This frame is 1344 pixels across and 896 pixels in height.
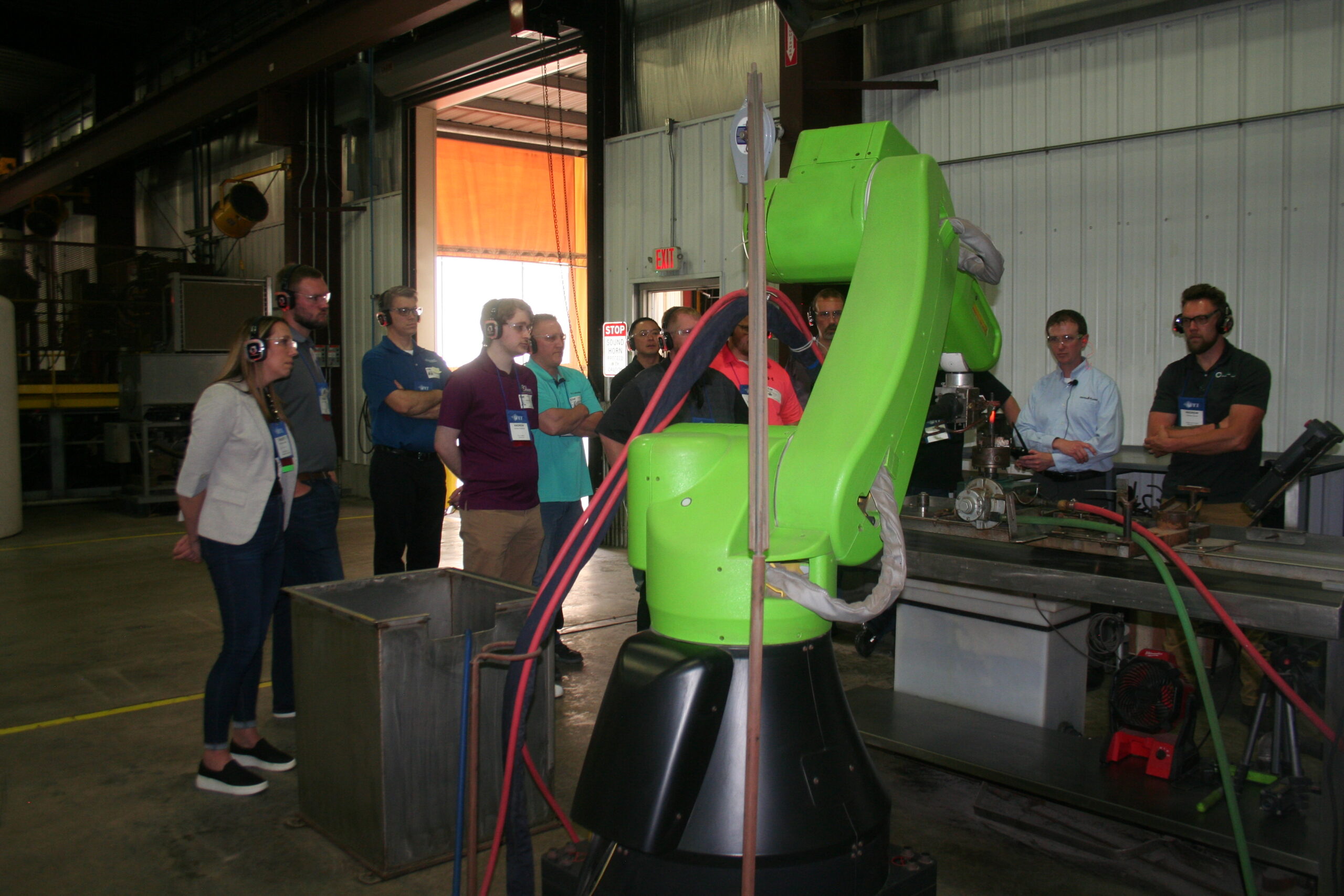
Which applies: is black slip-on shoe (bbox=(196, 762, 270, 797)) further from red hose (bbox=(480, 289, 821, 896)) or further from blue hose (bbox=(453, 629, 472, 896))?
red hose (bbox=(480, 289, 821, 896))

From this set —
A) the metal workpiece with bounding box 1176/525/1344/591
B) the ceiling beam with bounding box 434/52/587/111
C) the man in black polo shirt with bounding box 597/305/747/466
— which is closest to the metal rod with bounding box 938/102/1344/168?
the man in black polo shirt with bounding box 597/305/747/466

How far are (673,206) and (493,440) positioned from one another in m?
3.80

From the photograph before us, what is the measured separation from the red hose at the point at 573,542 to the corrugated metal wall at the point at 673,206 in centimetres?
503

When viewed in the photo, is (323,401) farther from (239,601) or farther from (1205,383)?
(1205,383)

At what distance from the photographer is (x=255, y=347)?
112 inches

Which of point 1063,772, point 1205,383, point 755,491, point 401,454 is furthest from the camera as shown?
point 401,454

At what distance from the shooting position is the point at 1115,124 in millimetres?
4793

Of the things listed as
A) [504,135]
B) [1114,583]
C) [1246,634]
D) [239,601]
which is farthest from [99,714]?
[504,135]

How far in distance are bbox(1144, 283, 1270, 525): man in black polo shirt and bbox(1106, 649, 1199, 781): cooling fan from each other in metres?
0.87

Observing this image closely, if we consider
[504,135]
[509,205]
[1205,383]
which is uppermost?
[504,135]

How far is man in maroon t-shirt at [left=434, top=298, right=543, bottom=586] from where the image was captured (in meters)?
3.48

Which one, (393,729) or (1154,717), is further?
(1154,717)

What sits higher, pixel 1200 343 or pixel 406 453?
pixel 1200 343

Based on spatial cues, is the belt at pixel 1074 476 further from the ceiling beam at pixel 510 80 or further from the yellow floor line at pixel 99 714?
the ceiling beam at pixel 510 80
